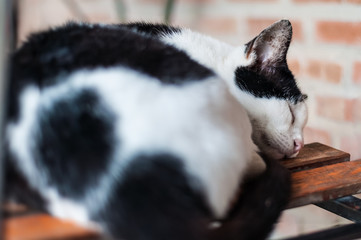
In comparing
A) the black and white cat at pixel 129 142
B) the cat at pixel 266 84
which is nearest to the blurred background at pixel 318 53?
the cat at pixel 266 84

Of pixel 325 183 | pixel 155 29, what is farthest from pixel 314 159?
pixel 155 29

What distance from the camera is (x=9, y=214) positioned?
0.66 meters

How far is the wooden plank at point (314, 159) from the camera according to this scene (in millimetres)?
958

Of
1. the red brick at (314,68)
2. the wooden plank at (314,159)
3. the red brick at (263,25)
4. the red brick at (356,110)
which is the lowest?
the wooden plank at (314,159)

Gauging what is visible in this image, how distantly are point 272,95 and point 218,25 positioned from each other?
0.91 metres

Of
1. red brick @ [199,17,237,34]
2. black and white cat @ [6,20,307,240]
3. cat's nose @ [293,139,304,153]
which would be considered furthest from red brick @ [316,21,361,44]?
black and white cat @ [6,20,307,240]

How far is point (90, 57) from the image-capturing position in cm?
65

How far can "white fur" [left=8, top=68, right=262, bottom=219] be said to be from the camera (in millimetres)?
584

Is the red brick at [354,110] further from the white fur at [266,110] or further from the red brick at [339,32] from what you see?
the white fur at [266,110]

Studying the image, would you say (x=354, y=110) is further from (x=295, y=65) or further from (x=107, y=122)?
(x=107, y=122)

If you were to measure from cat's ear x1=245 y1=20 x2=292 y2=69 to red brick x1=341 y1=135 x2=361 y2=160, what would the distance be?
508mm

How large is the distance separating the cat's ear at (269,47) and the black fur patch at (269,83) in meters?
0.02

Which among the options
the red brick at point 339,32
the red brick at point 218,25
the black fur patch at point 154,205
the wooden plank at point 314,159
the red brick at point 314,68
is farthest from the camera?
the red brick at point 218,25

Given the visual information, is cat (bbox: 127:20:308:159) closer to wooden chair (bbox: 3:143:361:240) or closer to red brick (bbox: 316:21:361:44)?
wooden chair (bbox: 3:143:361:240)
